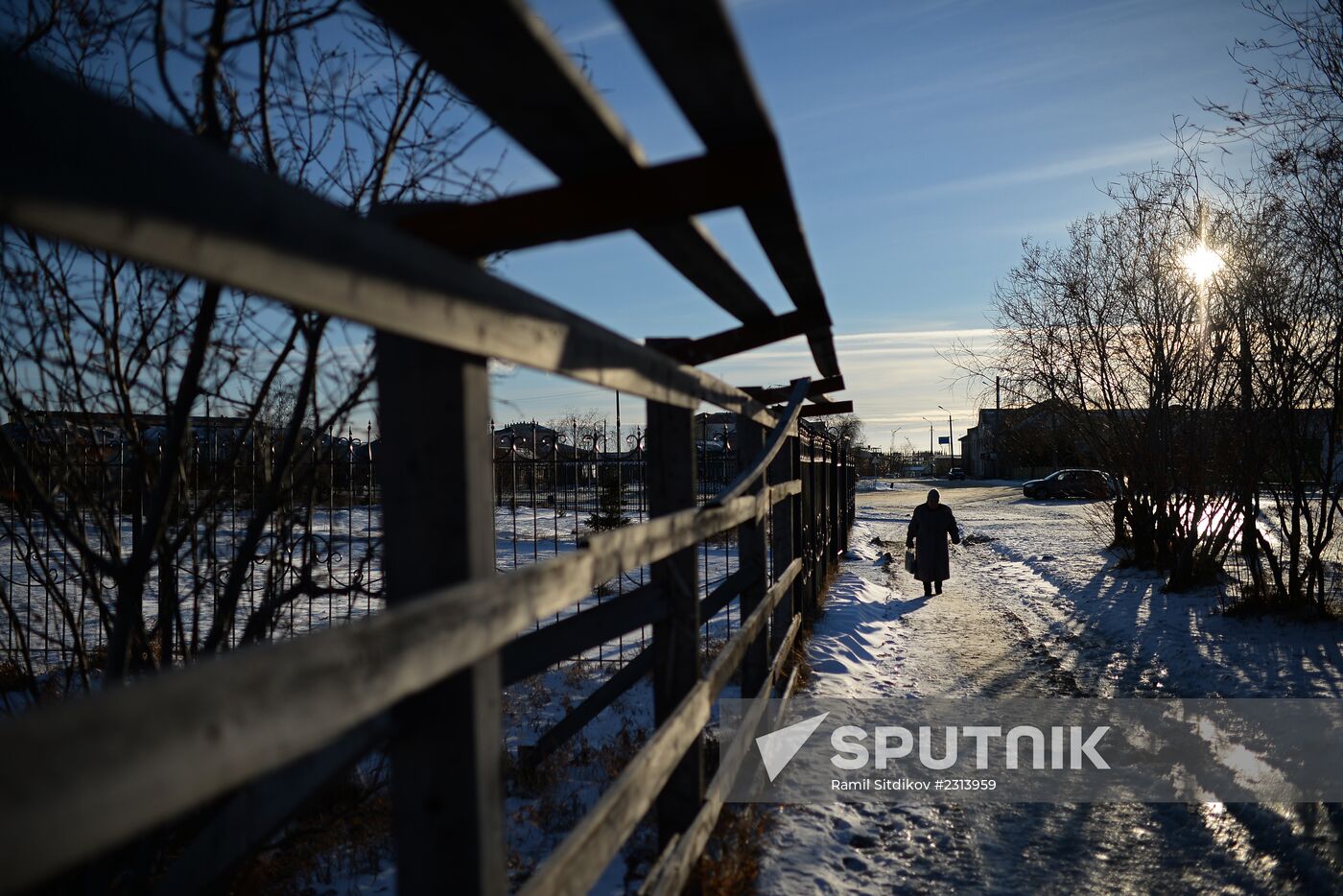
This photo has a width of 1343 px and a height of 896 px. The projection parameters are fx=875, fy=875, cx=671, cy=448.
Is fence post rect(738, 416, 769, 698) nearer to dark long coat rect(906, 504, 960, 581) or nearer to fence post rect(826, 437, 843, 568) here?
dark long coat rect(906, 504, 960, 581)

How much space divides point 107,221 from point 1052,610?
11531mm

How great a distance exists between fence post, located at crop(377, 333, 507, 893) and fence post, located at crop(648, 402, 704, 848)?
142cm

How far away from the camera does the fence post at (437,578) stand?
1.46 meters

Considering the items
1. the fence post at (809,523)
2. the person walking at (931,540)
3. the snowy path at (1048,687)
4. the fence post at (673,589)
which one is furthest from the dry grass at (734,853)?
the person walking at (931,540)

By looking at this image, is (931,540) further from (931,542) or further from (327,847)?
(327,847)

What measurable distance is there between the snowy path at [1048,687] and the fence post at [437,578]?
8.21ft

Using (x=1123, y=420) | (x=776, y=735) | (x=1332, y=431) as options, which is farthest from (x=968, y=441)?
(x=776, y=735)

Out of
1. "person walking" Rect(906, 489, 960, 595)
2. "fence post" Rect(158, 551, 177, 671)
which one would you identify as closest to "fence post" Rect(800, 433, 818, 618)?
"person walking" Rect(906, 489, 960, 595)

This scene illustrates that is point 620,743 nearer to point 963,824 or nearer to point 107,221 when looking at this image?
point 963,824

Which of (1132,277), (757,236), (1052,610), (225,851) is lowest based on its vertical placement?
(1052,610)

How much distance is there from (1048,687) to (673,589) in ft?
17.3

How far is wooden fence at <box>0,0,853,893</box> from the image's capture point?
30.7 inches

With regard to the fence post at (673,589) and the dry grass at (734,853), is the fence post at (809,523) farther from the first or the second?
the fence post at (673,589)

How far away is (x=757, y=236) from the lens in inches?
105
